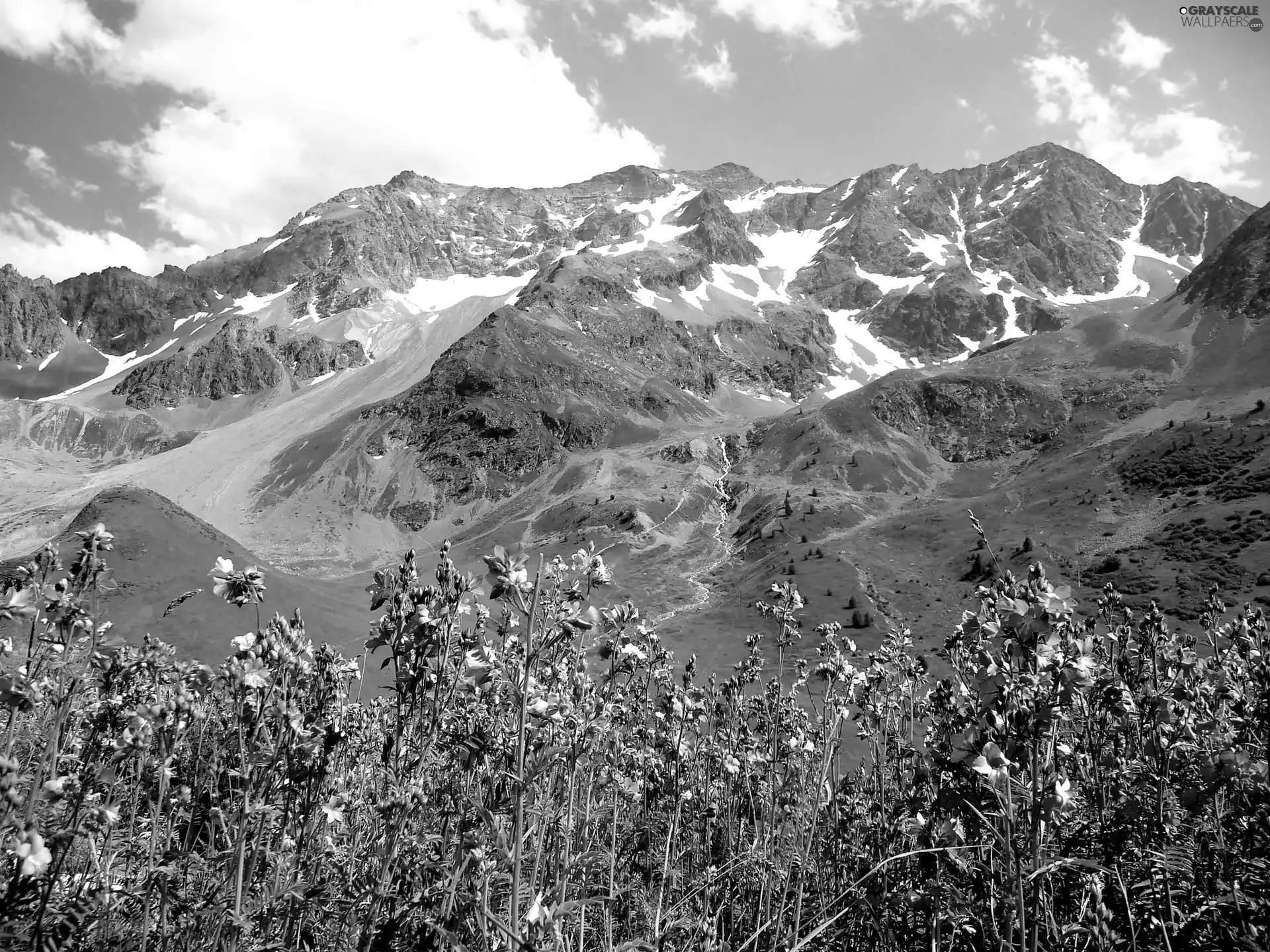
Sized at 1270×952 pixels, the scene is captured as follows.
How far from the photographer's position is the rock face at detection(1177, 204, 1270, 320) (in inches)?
6033

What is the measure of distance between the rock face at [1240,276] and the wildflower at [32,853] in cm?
20752

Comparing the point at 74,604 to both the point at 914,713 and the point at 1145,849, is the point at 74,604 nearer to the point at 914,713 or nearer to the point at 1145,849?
the point at 1145,849

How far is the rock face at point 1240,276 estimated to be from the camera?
503 feet

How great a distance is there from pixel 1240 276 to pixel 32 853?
224 meters

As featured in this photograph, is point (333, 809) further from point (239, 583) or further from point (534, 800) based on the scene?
point (239, 583)

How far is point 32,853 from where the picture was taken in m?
2.79

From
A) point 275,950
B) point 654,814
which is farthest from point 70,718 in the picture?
point 654,814

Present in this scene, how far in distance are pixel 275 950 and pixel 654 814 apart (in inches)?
238

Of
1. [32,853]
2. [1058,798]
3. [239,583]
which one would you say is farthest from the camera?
[239,583]

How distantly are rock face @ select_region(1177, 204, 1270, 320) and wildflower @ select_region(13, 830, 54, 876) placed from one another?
681 ft

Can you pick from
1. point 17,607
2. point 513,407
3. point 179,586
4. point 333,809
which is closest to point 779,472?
point 513,407

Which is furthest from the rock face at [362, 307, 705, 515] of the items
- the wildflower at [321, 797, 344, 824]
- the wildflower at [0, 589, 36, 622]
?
the wildflower at [0, 589, 36, 622]

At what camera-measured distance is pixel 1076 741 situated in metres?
7.64

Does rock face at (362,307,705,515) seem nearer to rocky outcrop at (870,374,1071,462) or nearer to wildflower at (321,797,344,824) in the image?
rocky outcrop at (870,374,1071,462)
